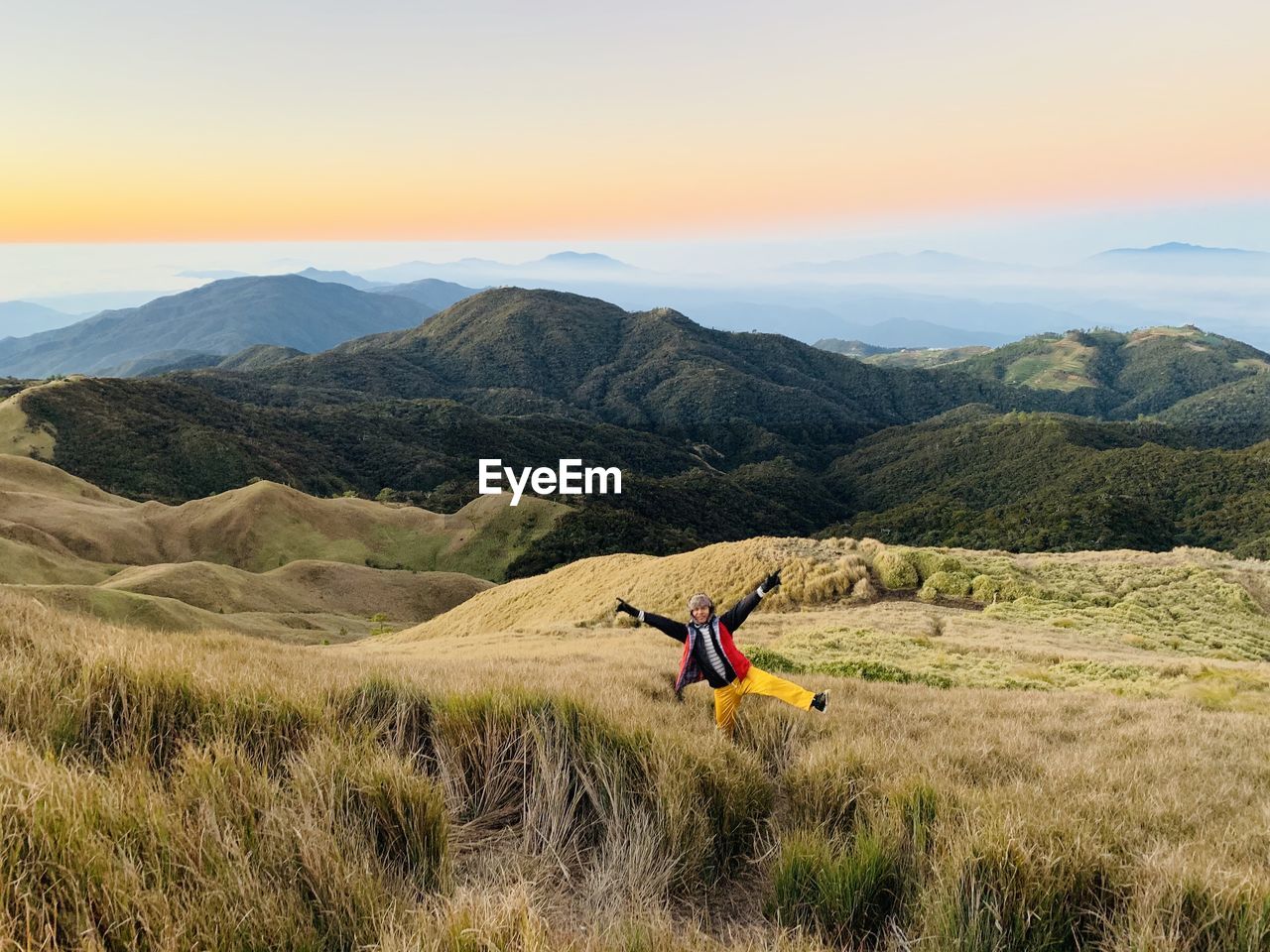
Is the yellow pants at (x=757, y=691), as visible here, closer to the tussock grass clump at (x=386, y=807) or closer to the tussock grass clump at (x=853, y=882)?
the tussock grass clump at (x=853, y=882)

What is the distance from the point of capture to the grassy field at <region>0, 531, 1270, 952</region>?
2117 millimetres

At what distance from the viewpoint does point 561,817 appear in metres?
3.73

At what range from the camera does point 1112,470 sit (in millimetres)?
95750

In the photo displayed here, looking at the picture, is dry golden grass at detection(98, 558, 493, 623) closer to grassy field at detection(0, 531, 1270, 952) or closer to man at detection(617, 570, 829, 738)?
grassy field at detection(0, 531, 1270, 952)

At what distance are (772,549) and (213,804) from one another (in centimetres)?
2540

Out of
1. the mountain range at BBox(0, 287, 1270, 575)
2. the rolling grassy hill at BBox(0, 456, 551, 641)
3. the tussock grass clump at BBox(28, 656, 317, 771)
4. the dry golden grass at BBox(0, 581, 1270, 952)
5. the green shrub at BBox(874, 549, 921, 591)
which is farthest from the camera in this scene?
the mountain range at BBox(0, 287, 1270, 575)

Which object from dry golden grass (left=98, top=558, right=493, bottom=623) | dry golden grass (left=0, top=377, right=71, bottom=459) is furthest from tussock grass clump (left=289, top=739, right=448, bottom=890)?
dry golden grass (left=0, top=377, right=71, bottom=459)

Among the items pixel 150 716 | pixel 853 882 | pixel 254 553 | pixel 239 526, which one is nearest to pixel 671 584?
pixel 150 716

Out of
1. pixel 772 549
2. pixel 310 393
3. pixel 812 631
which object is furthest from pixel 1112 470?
pixel 310 393

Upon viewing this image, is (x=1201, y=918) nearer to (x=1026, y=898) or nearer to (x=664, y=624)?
(x=1026, y=898)

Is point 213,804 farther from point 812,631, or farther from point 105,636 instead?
point 812,631

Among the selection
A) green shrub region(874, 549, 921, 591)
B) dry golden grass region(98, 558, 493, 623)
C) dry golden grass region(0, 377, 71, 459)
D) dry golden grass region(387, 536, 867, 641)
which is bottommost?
dry golden grass region(98, 558, 493, 623)

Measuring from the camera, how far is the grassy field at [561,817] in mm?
2117

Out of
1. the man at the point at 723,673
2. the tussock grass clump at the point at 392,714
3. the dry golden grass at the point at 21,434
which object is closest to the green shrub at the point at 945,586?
the man at the point at 723,673
